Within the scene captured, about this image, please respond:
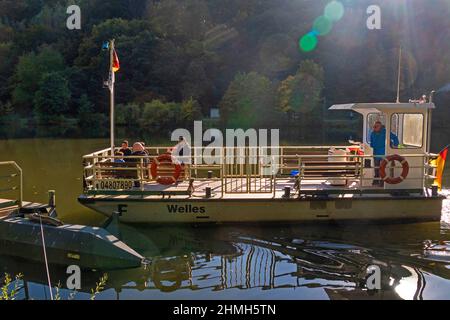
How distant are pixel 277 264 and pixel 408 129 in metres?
5.52

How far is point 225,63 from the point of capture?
85.6 meters

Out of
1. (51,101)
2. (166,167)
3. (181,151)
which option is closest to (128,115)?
(51,101)

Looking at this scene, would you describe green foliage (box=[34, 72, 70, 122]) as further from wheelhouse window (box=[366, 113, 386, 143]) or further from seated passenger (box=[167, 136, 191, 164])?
wheelhouse window (box=[366, 113, 386, 143])

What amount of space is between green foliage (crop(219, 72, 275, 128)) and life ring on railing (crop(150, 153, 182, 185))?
53.9 metres

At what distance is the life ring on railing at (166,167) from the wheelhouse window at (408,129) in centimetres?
543

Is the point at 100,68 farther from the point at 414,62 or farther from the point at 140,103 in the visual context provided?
the point at 414,62

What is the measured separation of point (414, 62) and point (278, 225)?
71708 mm

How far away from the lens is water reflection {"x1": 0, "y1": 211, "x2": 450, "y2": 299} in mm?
8984

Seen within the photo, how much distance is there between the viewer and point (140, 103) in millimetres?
75438

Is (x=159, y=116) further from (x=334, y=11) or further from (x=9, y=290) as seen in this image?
(x=9, y=290)

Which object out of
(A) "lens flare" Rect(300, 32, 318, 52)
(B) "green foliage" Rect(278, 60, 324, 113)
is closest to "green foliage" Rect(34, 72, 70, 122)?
(B) "green foliage" Rect(278, 60, 324, 113)
